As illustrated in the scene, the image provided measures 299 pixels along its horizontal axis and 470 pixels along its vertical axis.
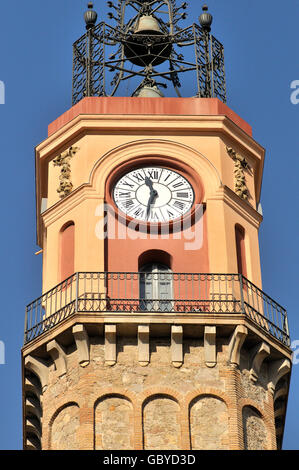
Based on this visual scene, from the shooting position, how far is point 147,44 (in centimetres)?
4941

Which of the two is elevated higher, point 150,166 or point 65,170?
point 65,170

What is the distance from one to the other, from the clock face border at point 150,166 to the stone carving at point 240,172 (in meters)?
1.11

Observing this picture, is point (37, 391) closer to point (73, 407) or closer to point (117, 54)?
point (73, 407)

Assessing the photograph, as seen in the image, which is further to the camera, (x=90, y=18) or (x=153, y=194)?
(x=90, y=18)

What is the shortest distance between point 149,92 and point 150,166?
3737 millimetres

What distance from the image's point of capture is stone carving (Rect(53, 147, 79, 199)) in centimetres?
4525

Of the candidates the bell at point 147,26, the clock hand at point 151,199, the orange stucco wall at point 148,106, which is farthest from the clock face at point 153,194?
the bell at point 147,26

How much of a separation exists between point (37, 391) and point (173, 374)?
3.38m

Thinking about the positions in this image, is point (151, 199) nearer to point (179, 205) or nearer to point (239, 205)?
point (179, 205)

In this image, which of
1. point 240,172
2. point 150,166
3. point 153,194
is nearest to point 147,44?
point 150,166

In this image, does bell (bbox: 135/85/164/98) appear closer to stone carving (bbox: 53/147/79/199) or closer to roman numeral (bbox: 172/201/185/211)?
stone carving (bbox: 53/147/79/199)

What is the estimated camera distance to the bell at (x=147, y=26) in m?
49.7

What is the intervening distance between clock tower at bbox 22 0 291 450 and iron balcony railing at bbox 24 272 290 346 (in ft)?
0.13

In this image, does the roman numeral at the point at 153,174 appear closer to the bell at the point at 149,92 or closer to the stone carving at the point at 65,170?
the stone carving at the point at 65,170
